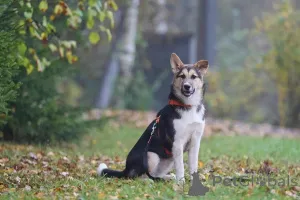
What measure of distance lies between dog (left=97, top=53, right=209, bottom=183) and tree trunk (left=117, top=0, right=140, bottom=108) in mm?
11739

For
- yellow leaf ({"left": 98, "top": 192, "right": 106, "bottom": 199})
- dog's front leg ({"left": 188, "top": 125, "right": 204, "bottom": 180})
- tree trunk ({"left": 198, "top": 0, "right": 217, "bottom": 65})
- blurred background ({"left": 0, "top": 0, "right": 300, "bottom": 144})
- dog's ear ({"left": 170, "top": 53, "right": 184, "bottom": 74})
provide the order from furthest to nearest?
tree trunk ({"left": 198, "top": 0, "right": 217, "bottom": 65}), blurred background ({"left": 0, "top": 0, "right": 300, "bottom": 144}), dog's ear ({"left": 170, "top": 53, "right": 184, "bottom": 74}), dog's front leg ({"left": 188, "top": 125, "right": 204, "bottom": 180}), yellow leaf ({"left": 98, "top": 192, "right": 106, "bottom": 199})

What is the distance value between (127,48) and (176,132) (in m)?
12.5

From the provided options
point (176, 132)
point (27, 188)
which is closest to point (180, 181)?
point (176, 132)

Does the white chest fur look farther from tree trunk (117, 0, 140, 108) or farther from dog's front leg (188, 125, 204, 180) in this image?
tree trunk (117, 0, 140, 108)

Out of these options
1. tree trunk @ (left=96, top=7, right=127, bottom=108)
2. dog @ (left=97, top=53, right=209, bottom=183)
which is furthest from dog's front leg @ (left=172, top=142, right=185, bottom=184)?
tree trunk @ (left=96, top=7, right=127, bottom=108)

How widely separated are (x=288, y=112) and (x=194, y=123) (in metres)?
13.4

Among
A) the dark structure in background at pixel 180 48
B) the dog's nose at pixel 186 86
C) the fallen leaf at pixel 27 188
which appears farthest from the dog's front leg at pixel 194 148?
the dark structure in background at pixel 180 48

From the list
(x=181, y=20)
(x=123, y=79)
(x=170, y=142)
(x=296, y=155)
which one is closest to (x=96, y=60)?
(x=123, y=79)

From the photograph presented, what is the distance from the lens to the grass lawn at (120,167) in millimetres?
5852

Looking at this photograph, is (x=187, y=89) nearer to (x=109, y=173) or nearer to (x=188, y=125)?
(x=188, y=125)

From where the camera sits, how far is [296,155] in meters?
9.31

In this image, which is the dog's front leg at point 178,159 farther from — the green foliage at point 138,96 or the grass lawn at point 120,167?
the green foliage at point 138,96

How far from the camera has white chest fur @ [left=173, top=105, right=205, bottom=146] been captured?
20.4ft

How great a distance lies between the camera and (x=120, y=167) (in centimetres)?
791
